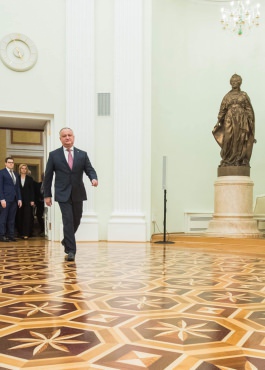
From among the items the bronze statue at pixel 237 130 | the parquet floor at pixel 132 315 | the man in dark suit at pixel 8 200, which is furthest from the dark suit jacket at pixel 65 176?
the bronze statue at pixel 237 130

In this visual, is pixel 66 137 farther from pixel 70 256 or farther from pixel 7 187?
pixel 7 187

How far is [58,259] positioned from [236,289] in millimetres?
2161

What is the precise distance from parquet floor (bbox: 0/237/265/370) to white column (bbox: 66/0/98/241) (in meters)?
2.69

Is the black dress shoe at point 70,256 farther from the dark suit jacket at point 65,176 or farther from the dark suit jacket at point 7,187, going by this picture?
the dark suit jacket at point 7,187

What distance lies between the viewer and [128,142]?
711 centimetres

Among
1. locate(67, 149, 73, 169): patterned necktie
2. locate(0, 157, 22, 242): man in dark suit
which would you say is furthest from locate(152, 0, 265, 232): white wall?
locate(67, 149, 73, 169): patterned necktie

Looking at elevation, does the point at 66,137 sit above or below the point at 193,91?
below

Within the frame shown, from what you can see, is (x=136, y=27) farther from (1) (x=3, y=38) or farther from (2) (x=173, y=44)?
(1) (x=3, y=38)

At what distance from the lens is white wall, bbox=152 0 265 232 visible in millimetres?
8375

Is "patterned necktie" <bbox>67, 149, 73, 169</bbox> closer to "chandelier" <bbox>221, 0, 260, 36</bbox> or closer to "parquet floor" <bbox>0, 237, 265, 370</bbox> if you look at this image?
"parquet floor" <bbox>0, 237, 265, 370</bbox>

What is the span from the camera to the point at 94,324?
6.68 feet

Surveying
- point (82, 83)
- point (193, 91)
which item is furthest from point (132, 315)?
point (193, 91)

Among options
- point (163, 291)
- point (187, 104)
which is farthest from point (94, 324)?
point (187, 104)

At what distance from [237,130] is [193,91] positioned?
6.12 ft
